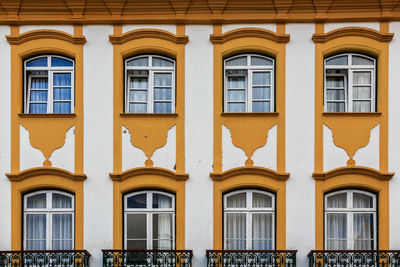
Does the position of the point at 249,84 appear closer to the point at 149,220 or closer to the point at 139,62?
the point at 139,62

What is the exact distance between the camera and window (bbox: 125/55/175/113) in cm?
1368

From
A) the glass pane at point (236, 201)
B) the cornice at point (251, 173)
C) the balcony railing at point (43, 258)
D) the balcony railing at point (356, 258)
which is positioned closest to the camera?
the balcony railing at point (356, 258)

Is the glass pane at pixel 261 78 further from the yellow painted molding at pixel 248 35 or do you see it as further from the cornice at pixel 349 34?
the cornice at pixel 349 34

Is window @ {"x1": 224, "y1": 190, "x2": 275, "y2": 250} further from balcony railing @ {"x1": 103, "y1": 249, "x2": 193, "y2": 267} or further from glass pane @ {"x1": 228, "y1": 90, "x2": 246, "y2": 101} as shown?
glass pane @ {"x1": 228, "y1": 90, "x2": 246, "y2": 101}

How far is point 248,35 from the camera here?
13539 millimetres

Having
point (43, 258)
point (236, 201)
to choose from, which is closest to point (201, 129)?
point (236, 201)

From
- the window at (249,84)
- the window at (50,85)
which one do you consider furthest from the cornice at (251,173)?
the window at (50,85)

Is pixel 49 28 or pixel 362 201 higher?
pixel 49 28

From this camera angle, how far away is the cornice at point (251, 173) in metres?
13.1

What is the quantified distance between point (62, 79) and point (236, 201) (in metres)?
5.49

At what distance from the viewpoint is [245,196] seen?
13.4m

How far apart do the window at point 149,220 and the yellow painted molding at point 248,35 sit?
415 cm

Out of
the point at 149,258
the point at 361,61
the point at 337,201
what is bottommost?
the point at 149,258

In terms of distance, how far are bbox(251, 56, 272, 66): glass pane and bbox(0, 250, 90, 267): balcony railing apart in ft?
20.9
